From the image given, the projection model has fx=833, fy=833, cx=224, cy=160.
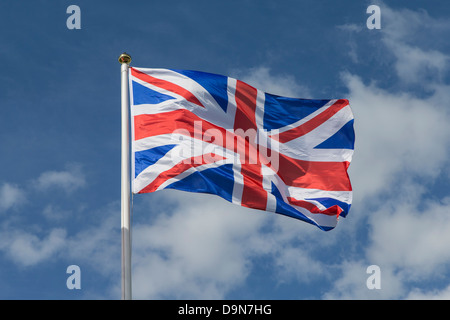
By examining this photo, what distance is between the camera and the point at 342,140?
22.0 meters

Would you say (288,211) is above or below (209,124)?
below

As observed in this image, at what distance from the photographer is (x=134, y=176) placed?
60.3 feet

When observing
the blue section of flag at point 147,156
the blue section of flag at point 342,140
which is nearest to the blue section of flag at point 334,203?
the blue section of flag at point 342,140

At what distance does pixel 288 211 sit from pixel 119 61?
5340mm

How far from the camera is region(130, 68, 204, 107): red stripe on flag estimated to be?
20047 millimetres

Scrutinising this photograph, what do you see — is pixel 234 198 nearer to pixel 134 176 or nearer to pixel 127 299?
pixel 134 176

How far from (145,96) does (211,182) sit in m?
2.72

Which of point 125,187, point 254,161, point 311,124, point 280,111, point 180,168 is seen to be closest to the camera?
point 125,187

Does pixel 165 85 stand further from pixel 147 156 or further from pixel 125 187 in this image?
pixel 125 187

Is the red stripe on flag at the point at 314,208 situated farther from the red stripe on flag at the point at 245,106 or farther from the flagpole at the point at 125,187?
the flagpole at the point at 125,187


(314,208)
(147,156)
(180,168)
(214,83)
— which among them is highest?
(214,83)

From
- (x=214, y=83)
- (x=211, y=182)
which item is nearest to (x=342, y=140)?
(x=214, y=83)

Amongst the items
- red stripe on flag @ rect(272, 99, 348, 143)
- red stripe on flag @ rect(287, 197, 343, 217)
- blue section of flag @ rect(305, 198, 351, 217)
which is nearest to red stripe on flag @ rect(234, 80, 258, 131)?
red stripe on flag @ rect(272, 99, 348, 143)
